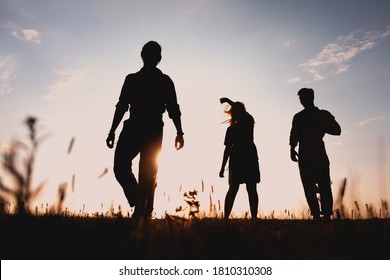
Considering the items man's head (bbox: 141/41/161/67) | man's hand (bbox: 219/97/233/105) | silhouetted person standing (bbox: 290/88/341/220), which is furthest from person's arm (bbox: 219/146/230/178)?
man's head (bbox: 141/41/161/67)

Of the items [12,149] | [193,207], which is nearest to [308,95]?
[193,207]

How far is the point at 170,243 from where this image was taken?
267 centimetres

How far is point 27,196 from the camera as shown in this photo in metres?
1.10

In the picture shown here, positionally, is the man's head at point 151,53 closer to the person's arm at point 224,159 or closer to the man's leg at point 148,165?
the man's leg at point 148,165

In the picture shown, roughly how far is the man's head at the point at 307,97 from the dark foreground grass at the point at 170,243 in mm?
3246

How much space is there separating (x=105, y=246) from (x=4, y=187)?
169 cm

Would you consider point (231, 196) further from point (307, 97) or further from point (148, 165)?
point (148, 165)

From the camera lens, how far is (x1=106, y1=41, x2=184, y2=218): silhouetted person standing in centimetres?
466

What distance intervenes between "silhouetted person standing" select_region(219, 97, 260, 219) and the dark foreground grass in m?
3.39

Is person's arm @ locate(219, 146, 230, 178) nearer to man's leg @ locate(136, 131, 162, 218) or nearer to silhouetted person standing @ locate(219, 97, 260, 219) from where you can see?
silhouetted person standing @ locate(219, 97, 260, 219)

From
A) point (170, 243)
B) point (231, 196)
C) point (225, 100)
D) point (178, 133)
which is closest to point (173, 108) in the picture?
point (178, 133)

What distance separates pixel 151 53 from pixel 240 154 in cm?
277

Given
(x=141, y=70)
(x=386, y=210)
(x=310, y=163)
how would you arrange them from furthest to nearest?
(x=310, y=163) < (x=141, y=70) < (x=386, y=210)
